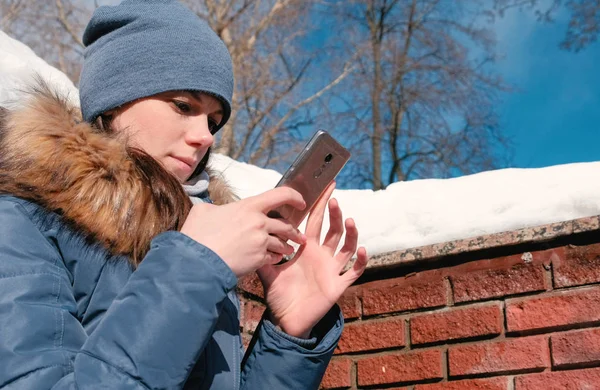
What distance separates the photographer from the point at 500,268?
8.05 feet

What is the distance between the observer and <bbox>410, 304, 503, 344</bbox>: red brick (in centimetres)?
243

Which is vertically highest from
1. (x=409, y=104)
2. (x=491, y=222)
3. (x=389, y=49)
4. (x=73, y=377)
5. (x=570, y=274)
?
(x=389, y=49)

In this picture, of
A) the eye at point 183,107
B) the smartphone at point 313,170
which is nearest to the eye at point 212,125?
the eye at point 183,107

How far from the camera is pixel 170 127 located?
1584 millimetres

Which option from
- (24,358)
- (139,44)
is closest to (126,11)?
(139,44)

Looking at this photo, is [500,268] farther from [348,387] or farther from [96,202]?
[96,202]

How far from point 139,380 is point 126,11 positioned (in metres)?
1.04

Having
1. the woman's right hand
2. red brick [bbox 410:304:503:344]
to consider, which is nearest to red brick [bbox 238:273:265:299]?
red brick [bbox 410:304:503:344]

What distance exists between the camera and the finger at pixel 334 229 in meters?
1.75

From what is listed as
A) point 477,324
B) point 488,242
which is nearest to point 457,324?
point 477,324

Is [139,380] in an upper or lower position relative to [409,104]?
lower

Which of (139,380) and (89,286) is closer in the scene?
(139,380)

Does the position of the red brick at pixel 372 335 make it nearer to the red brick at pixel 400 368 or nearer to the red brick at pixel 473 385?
the red brick at pixel 400 368

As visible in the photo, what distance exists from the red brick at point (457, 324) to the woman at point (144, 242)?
88 centimetres
